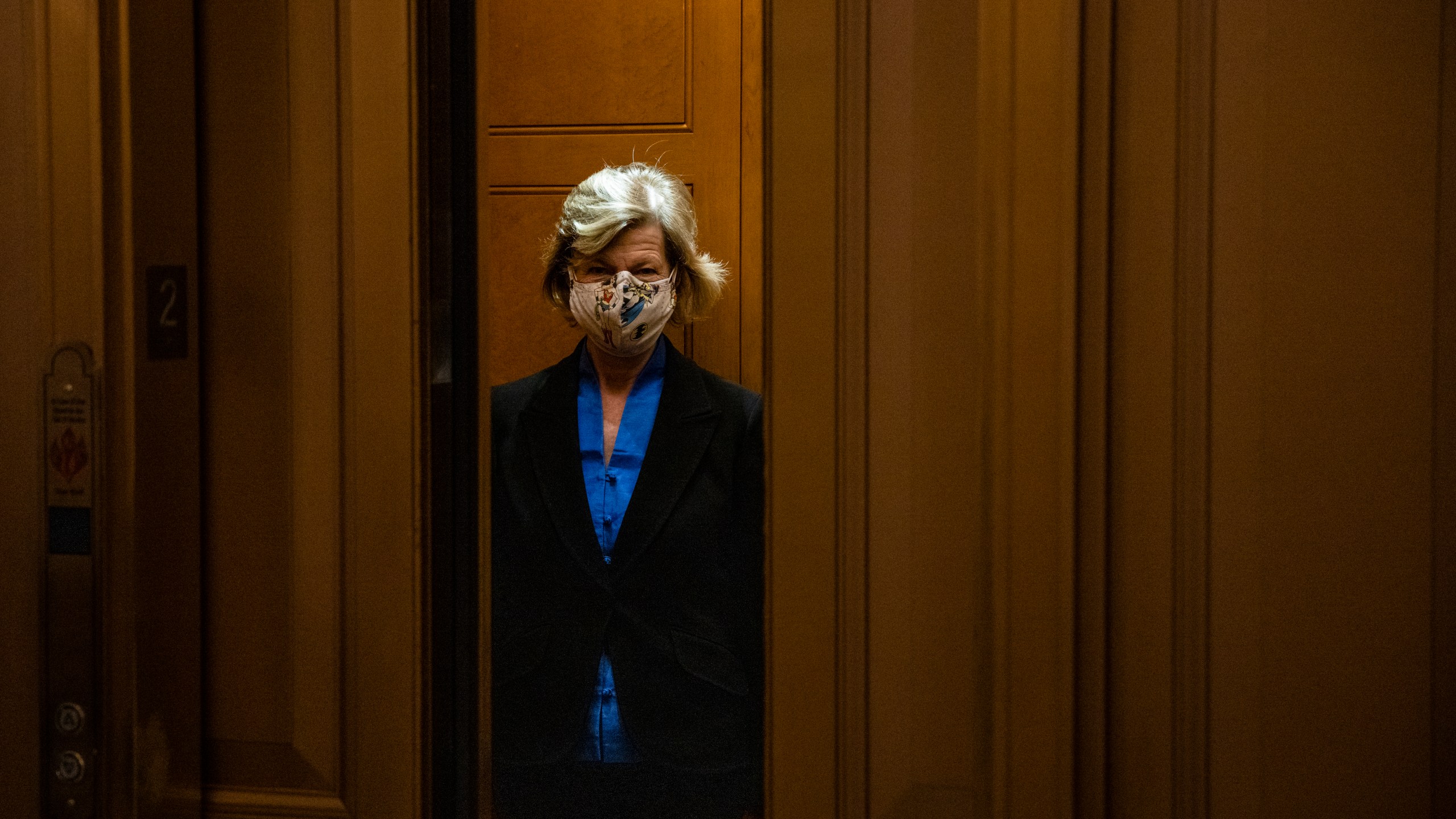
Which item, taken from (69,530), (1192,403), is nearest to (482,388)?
(69,530)

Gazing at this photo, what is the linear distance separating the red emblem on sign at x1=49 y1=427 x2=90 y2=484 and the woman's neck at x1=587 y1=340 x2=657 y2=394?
96cm

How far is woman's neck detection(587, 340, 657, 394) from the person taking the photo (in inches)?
74.3

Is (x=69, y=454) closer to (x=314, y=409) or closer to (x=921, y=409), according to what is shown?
(x=314, y=409)

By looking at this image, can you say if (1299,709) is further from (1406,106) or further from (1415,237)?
(1406,106)

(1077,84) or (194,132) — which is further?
(194,132)

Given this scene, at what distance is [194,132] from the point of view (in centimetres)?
108

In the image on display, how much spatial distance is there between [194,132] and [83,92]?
104 millimetres

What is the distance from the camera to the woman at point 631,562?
5.70 ft

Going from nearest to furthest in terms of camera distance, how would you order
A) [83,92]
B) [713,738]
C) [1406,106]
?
[1406,106], [83,92], [713,738]

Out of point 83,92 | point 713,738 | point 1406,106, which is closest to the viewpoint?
point 1406,106

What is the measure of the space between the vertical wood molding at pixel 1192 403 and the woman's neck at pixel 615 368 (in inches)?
43.7

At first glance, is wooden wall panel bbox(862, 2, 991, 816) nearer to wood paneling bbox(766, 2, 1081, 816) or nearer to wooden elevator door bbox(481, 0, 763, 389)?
wood paneling bbox(766, 2, 1081, 816)

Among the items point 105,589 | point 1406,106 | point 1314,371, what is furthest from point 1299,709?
point 105,589

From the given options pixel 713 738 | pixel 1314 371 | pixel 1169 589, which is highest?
pixel 1314 371
